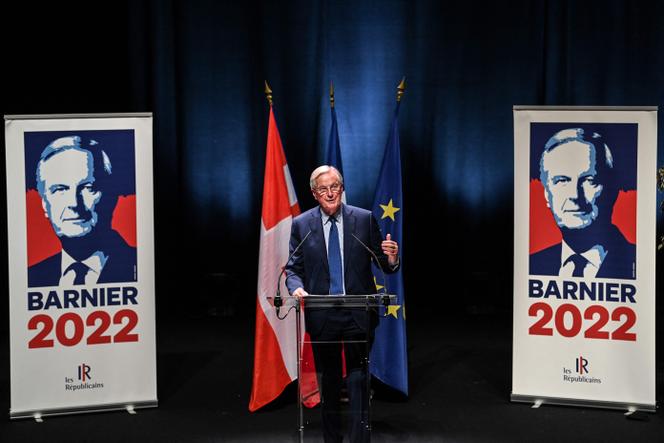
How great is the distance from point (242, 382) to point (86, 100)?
126 inches

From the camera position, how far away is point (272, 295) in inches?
213

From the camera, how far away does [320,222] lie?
4.36m

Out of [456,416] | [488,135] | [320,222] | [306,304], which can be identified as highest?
[488,135]

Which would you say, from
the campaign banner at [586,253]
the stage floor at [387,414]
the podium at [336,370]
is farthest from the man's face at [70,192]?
the campaign banner at [586,253]

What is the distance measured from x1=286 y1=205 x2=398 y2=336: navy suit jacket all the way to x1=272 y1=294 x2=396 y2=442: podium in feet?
0.77

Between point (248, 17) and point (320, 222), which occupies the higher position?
point (248, 17)

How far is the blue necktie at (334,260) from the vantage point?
4312 mm

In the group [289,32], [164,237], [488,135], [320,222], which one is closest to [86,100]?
[164,237]

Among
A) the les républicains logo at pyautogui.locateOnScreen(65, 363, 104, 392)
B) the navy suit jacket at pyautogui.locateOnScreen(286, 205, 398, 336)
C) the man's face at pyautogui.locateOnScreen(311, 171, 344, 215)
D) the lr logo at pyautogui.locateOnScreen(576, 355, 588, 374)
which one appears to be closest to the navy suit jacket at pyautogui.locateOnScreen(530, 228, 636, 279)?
the lr logo at pyautogui.locateOnScreen(576, 355, 588, 374)

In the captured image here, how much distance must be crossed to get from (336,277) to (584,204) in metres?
1.77

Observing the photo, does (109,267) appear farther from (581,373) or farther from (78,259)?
(581,373)

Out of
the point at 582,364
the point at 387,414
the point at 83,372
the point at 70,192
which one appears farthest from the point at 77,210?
the point at 582,364

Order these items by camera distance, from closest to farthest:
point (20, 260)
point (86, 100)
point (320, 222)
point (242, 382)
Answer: point (320, 222) → point (20, 260) → point (242, 382) → point (86, 100)

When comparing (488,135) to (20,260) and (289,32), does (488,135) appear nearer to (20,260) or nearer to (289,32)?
(289,32)
